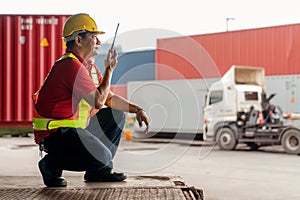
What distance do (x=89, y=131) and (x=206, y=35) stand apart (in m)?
22.0

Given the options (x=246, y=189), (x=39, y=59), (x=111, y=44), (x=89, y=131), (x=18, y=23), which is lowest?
(x=246, y=189)

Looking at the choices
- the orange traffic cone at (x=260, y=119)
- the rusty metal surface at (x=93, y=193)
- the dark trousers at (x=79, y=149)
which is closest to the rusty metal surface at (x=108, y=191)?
the rusty metal surface at (x=93, y=193)

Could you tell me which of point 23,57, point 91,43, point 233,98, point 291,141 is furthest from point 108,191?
point 233,98

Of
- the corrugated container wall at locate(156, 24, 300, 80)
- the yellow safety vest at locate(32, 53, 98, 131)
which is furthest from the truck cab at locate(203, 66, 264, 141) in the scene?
the yellow safety vest at locate(32, 53, 98, 131)

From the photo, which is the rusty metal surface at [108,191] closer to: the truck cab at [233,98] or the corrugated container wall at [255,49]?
the truck cab at [233,98]

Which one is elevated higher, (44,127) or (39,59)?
(39,59)

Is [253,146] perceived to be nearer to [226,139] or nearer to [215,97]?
[226,139]

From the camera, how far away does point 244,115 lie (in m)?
16.9

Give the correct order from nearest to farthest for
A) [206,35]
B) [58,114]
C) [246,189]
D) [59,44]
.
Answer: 1. [58,114]
2. [246,189]
3. [59,44]
4. [206,35]

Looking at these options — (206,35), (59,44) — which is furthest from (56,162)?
(206,35)

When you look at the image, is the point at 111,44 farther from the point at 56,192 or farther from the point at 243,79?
the point at 243,79

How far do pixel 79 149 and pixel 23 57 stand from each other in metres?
9.78

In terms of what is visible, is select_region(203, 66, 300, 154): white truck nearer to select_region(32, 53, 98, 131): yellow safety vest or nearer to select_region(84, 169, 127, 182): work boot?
select_region(84, 169, 127, 182): work boot

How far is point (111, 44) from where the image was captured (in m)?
2.90
